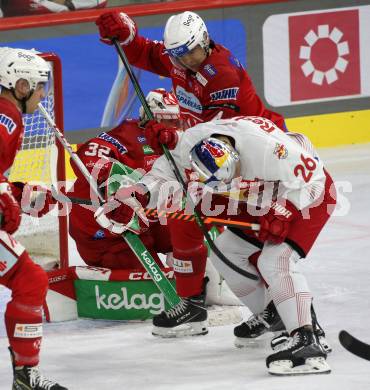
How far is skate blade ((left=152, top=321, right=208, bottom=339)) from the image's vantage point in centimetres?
559

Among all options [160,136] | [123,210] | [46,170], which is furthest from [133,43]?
[123,210]

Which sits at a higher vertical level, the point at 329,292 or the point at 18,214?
the point at 18,214

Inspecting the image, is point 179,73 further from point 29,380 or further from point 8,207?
point 29,380

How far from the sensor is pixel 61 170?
6.32 m

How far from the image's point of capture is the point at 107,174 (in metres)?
5.95

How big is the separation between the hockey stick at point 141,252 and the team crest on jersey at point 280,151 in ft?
2.94

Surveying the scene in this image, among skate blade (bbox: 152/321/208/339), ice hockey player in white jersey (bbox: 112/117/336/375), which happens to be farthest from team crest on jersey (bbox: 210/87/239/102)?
skate blade (bbox: 152/321/208/339)

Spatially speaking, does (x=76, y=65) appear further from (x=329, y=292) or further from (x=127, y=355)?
(x=127, y=355)

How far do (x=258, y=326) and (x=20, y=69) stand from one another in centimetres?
142

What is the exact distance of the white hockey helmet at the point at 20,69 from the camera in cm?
474

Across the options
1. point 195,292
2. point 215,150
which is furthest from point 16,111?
point 195,292

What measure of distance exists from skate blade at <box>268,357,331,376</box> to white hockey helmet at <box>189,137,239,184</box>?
0.69 meters

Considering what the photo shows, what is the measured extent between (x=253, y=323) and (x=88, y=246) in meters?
0.99

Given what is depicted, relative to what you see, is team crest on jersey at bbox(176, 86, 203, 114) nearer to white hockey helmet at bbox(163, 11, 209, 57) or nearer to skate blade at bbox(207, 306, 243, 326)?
white hockey helmet at bbox(163, 11, 209, 57)
